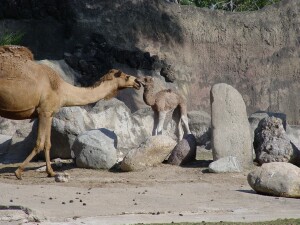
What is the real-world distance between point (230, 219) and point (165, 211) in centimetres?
91

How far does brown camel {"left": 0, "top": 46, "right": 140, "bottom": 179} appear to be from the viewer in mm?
14820

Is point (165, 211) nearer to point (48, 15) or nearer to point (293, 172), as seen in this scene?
point (293, 172)

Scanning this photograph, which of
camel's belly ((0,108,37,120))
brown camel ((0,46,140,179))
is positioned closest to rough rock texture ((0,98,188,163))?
brown camel ((0,46,140,179))

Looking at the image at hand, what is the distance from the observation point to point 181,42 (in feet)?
86.0

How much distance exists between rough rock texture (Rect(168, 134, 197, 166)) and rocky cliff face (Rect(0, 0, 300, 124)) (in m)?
7.60

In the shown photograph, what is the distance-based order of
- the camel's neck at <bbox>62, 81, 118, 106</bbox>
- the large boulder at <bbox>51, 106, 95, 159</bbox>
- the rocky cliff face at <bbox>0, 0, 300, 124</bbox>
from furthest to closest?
the rocky cliff face at <bbox>0, 0, 300, 124</bbox> < the large boulder at <bbox>51, 106, 95, 159</bbox> < the camel's neck at <bbox>62, 81, 118, 106</bbox>

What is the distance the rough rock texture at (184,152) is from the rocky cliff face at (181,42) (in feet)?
24.9

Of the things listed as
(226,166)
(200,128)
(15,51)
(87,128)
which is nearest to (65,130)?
(87,128)

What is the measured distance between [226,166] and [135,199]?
10.9ft

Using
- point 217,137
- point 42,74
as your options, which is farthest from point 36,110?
point 217,137

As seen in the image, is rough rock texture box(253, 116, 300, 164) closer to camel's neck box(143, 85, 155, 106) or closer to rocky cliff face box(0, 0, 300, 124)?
camel's neck box(143, 85, 155, 106)

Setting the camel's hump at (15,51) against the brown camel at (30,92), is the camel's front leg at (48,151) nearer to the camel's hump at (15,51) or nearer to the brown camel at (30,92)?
the brown camel at (30,92)

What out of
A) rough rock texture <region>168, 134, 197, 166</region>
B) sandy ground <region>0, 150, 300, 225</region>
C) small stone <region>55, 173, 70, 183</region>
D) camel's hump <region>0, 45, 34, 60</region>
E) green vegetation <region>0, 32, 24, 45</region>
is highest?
green vegetation <region>0, 32, 24, 45</region>

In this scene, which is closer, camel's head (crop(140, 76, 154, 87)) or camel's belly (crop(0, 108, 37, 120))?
camel's belly (crop(0, 108, 37, 120))
